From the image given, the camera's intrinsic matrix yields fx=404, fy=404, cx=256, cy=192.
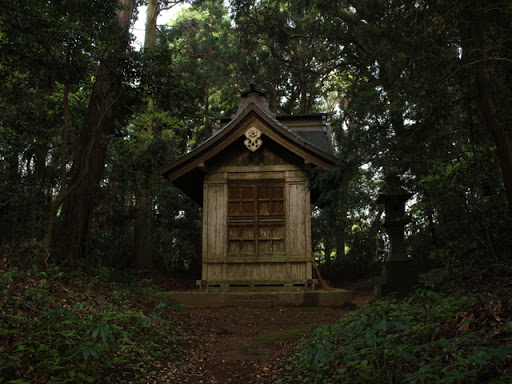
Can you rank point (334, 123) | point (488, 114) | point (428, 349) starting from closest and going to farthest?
point (428, 349), point (488, 114), point (334, 123)

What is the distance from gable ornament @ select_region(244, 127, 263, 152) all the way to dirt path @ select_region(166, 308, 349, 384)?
166 inches

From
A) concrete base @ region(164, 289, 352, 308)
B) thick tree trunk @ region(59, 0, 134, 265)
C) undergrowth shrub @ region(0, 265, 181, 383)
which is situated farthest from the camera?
concrete base @ region(164, 289, 352, 308)

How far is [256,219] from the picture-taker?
Answer: 10961 mm

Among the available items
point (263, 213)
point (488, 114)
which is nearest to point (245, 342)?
point (263, 213)

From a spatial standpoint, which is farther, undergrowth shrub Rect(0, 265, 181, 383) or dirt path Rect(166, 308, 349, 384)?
dirt path Rect(166, 308, 349, 384)

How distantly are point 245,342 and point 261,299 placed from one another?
3.39m

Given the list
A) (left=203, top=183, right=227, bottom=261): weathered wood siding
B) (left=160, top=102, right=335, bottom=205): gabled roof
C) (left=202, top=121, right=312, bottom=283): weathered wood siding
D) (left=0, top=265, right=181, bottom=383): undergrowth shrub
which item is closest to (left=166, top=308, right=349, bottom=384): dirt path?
(left=0, top=265, right=181, bottom=383): undergrowth shrub

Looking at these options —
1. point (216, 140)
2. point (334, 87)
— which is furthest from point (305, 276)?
point (334, 87)

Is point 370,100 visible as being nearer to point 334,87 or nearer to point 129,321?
point 129,321

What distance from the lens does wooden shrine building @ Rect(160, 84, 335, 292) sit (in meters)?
10.7

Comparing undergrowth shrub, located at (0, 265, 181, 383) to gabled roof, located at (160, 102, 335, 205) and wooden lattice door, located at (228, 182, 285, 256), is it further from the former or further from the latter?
gabled roof, located at (160, 102, 335, 205)

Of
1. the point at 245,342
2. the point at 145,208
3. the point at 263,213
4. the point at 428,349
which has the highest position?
the point at 145,208

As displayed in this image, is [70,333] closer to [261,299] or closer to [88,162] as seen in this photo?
[88,162]

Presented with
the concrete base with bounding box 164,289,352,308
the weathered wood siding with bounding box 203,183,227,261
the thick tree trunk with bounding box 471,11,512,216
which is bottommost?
the concrete base with bounding box 164,289,352,308
